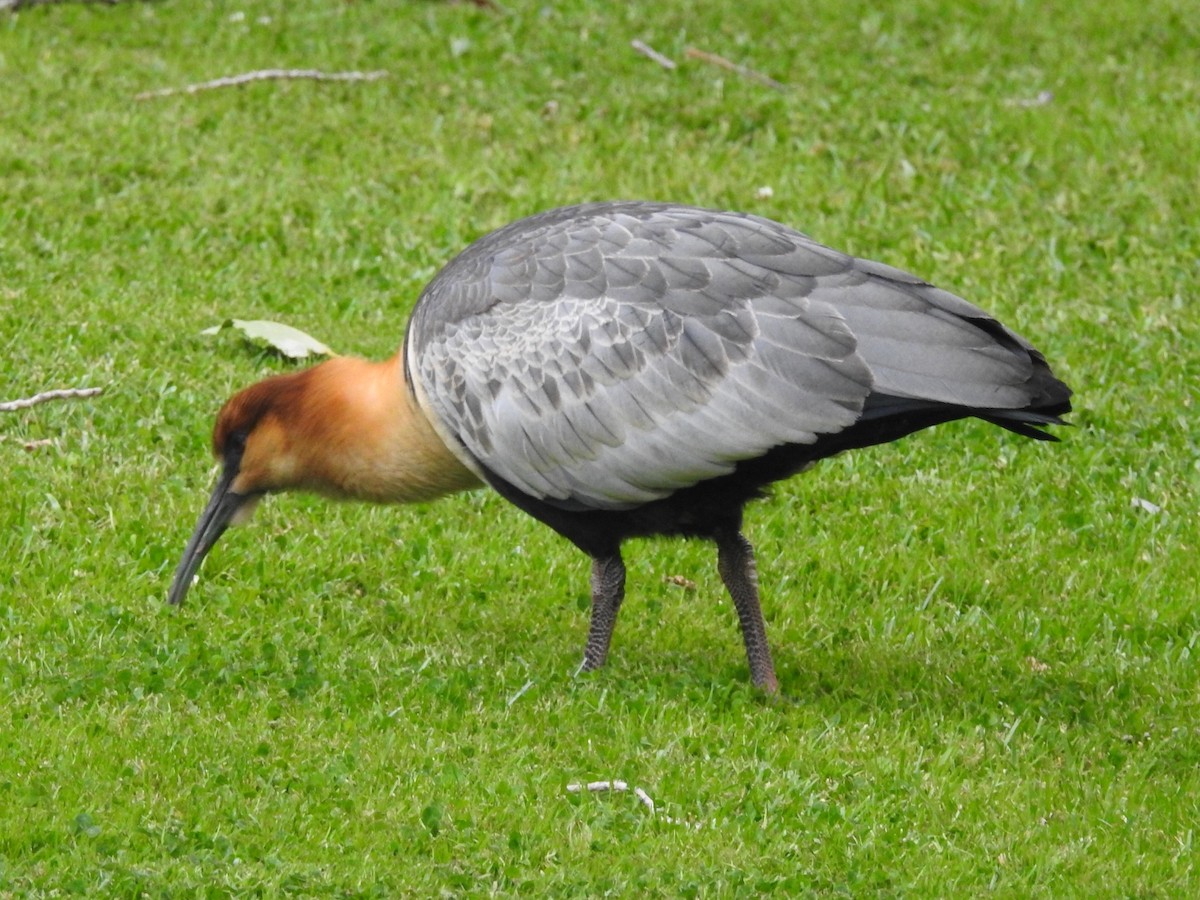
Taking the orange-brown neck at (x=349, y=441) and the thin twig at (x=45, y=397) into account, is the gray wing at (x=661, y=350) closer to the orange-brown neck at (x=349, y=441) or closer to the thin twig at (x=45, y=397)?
the orange-brown neck at (x=349, y=441)

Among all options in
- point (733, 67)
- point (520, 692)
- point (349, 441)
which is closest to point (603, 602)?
point (520, 692)

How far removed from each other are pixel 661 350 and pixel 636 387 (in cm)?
15

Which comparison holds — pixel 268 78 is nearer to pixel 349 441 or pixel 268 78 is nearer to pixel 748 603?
pixel 349 441

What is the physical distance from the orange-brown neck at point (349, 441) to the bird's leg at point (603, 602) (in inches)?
23.1

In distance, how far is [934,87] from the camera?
11938mm

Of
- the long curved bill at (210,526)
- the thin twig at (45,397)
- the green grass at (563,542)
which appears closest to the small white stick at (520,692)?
the green grass at (563,542)

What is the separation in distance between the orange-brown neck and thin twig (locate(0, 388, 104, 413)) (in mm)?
1587

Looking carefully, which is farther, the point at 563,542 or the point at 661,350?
the point at 563,542

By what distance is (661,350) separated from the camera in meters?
5.96

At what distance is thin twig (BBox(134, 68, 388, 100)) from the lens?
11.2m

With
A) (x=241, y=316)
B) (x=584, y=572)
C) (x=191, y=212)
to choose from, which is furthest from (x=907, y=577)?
(x=191, y=212)

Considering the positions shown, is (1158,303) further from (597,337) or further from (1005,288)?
(597,337)

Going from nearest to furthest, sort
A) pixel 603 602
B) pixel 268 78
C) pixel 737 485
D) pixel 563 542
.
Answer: pixel 737 485 → pixel 603 602 → pixel 563 542 → pixel 268 78

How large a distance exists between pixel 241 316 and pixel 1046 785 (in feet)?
15.8
